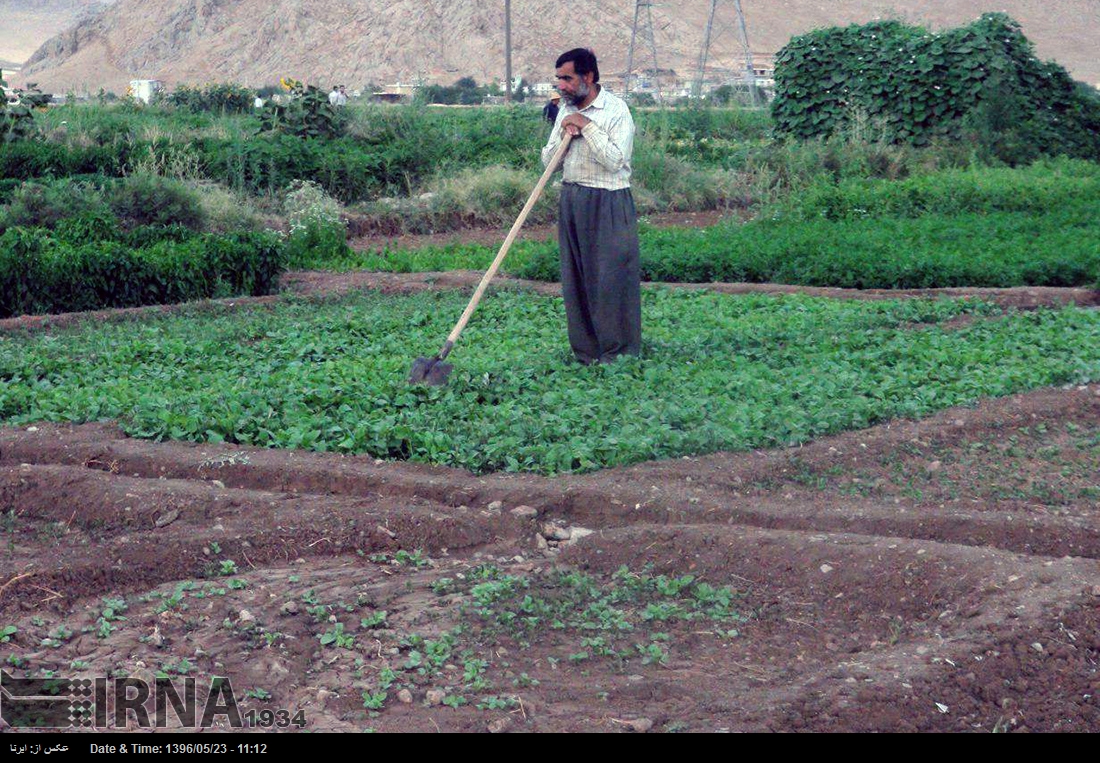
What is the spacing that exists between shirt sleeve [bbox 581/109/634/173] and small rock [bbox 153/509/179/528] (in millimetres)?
3214

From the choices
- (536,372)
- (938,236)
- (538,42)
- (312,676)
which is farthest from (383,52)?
(312,676)

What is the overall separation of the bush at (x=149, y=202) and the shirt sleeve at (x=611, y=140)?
703 centimetres

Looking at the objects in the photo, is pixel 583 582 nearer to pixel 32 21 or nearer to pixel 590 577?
pixel 590 577

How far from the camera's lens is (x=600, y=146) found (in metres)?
6.90

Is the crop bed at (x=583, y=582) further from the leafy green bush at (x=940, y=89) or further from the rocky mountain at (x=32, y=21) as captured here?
the rocky mountain at (x=32, y=21)

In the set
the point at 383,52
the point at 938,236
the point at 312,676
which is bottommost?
the point at 312,676

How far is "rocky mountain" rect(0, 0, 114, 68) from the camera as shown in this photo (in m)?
69.2

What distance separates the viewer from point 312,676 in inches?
142

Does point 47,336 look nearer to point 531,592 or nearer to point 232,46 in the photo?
point 531,592

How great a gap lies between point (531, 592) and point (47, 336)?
18.3ft

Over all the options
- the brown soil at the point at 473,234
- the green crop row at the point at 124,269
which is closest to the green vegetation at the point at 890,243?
the brown soil at the point at 473,234

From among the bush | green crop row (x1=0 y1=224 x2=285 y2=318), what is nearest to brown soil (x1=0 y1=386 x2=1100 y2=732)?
green crop row (x1=0 y1=224 x2=285 y2=318)

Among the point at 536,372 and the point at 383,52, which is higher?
the point at 383,52

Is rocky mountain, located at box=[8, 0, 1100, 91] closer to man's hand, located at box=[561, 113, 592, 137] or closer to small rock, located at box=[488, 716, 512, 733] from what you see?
man's hand, located at box=[561, 113, 592, 137]
